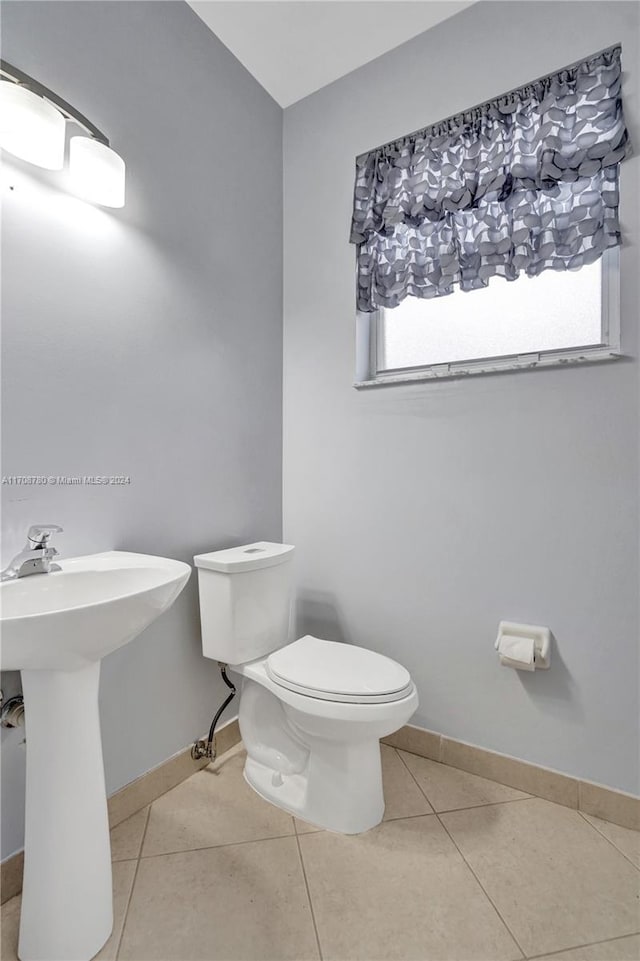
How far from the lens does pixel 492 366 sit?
1.59 metres

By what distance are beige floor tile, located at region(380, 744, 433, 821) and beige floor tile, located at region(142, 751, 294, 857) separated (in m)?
0.33

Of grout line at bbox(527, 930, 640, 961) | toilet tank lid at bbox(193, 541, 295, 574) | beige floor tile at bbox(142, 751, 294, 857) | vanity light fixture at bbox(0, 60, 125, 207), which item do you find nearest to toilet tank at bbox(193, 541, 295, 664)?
toilet tank lid at bbox(193, 541, 295, 574)

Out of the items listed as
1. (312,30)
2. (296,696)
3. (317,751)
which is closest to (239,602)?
(296,696)

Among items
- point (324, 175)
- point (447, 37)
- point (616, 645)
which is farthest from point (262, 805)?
point (447, 37)

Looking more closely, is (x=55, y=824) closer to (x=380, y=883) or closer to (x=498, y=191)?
(x=380, y=883)

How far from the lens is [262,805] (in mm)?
1462

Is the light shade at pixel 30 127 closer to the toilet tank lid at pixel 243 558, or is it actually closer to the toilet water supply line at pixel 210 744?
the toilet tank lid at pixel 243 558

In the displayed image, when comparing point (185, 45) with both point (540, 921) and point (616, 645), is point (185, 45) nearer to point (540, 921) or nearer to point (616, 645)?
point (616, 645)

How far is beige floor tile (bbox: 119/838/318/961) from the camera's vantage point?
1.01 meters

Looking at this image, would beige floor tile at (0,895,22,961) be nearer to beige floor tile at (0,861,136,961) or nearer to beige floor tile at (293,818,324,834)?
beige floor tile at (0,861,136,961)

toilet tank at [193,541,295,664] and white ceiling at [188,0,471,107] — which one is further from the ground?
white ceiling at [188,0,471,107]

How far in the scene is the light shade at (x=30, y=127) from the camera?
3.38 feet

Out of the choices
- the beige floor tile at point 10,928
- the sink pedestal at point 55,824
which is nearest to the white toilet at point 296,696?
the sink pedestal at point 55,824

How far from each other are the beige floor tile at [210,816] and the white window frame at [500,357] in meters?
1.50
